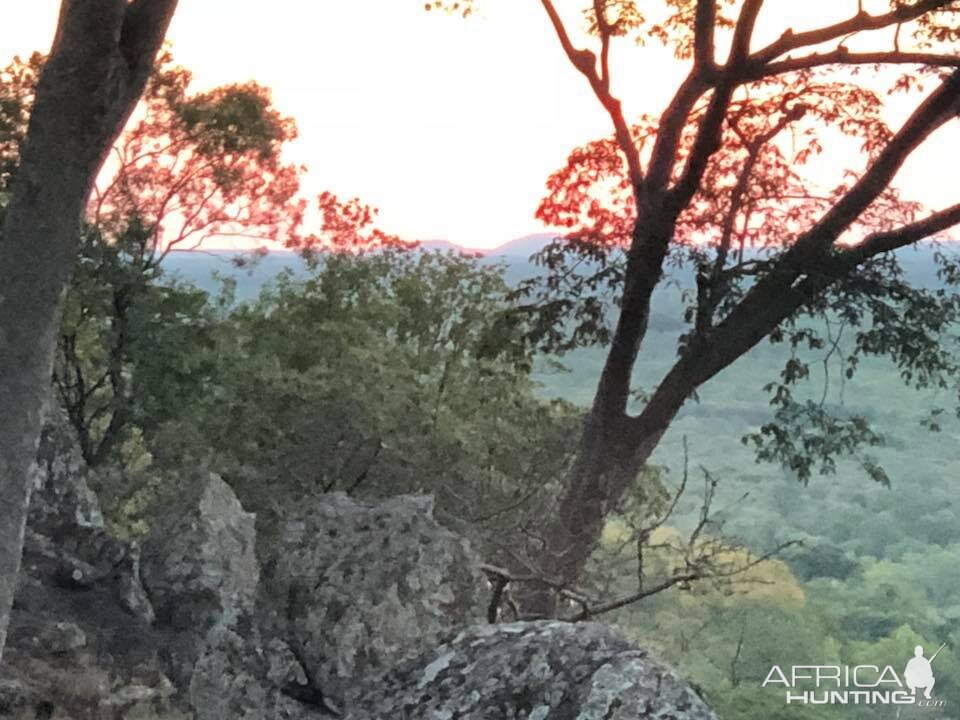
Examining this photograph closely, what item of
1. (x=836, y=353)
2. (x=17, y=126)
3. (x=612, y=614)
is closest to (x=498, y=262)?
(x=612, y=614)

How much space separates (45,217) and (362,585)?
3.45 metres

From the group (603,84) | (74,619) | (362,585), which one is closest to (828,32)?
(603,84)

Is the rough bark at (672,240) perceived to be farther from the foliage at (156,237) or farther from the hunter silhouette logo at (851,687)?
the hunter silhouette logo at (851,687)

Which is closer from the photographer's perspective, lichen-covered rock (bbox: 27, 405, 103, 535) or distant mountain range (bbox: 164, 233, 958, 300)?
lichen-covered rock (bbox: 27, 405, 103, 535)

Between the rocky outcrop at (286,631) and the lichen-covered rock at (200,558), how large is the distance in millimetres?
20

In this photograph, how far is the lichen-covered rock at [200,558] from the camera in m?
11.8

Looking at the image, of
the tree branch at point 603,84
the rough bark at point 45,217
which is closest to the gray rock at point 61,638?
the rough bark at point 45,217

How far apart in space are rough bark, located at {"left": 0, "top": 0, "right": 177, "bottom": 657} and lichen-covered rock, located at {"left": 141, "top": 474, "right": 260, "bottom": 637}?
6.14m

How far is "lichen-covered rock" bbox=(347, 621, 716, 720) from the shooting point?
3766 millimetres

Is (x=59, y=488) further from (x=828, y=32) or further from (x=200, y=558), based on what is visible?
(x=828, y=32)

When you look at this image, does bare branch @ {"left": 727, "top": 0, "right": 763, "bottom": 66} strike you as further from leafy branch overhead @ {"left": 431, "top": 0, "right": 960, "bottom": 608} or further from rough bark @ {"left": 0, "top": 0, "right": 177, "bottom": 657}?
rough bark @ {"left": 0, "top": 0, "right": 177, "bottom": 657}

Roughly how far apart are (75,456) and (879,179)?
11382 millimetres

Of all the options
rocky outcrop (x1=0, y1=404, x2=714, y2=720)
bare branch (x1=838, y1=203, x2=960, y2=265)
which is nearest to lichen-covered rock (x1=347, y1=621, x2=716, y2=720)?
rocky outcrop (x1=0, y1=404, x2=714, y2=720)

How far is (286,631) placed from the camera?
6980mm
